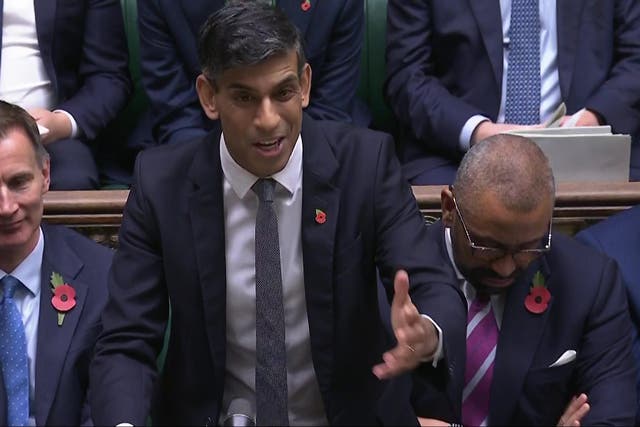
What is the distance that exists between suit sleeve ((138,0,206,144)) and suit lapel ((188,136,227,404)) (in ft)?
2.55

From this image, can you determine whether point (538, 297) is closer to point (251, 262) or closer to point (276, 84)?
point (251, 262)

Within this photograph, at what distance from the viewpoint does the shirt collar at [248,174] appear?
1613 millimetres

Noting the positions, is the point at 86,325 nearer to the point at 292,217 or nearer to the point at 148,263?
the point at 148,263

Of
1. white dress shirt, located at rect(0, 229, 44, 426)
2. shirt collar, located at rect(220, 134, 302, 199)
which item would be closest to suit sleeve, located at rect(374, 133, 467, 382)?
shirt collar, located at rect(220, 134, 302, 199)

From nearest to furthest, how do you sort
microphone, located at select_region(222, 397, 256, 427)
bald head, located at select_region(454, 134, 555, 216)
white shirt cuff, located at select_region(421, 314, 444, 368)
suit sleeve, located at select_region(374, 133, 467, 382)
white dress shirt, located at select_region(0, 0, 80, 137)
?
microphone, located at select_region(222, 397, 256, 427), white shirt cuff, located at select_region(421, 314, 444, 368), suit sleeve, located at select_region(374, 133, 467, 382), bald head, located at select_region(454, 134, 555, 216), white dress shirt, located at select_region(0, 0, 80, 137)

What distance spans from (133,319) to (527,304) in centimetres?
58

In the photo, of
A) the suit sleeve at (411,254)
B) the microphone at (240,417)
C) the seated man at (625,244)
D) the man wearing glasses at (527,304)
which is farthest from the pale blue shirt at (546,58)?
the microphone at (240,417)

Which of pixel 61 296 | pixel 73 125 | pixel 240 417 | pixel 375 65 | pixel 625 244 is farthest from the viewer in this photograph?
pixel 375 65

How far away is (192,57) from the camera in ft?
7.90

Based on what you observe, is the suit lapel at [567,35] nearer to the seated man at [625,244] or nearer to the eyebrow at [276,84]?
the seated man at [625,244]

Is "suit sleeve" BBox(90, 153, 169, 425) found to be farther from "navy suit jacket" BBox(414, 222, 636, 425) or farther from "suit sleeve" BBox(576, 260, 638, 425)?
"suit sleeve" BBox(576, 260, 638, 425)

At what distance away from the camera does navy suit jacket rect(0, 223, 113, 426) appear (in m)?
1.77

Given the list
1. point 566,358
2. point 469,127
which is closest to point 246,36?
point 566,358

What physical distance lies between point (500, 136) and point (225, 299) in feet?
1.53
